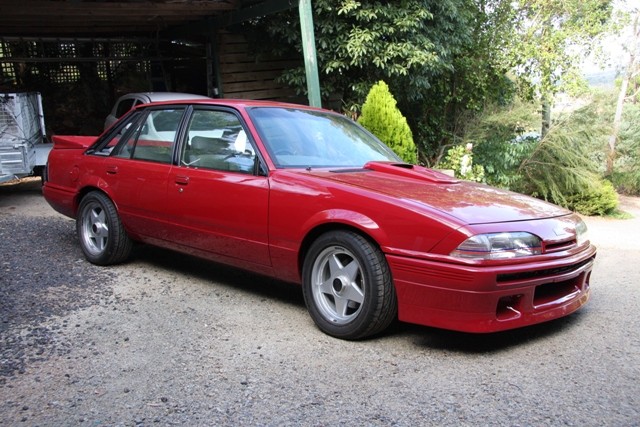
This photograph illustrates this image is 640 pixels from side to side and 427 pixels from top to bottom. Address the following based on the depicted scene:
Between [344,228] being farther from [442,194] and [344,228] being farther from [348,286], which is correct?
[442,194]

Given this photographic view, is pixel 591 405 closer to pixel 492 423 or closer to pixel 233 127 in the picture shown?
pixel 492 423

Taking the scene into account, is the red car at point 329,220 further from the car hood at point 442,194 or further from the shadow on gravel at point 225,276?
the shadow on gravel at point 225,276

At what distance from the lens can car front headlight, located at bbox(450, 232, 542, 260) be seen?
11.7ft

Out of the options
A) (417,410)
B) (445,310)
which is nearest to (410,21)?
(445,310)

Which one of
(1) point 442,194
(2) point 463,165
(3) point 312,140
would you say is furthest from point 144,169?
(2) point 463,165

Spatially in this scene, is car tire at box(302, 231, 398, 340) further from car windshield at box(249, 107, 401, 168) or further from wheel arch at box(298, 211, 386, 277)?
car windshield at box(249, 107, 401, 168)

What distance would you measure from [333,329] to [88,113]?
45.9 ft

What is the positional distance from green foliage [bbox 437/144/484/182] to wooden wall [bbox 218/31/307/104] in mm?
4224

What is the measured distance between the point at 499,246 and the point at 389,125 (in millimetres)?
5786

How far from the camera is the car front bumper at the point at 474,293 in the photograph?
3543mm

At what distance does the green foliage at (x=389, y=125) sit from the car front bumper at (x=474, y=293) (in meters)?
5.44

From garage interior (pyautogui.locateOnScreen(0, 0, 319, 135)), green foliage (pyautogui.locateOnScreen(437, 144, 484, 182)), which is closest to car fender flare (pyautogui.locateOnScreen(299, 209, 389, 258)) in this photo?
garage interior (pyautogui.locateOnScreen(0, 0, 319, 135))

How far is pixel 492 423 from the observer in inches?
116

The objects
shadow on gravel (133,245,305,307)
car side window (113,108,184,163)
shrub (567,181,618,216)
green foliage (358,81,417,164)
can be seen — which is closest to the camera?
shadow on gravel (133,245,305,307)
